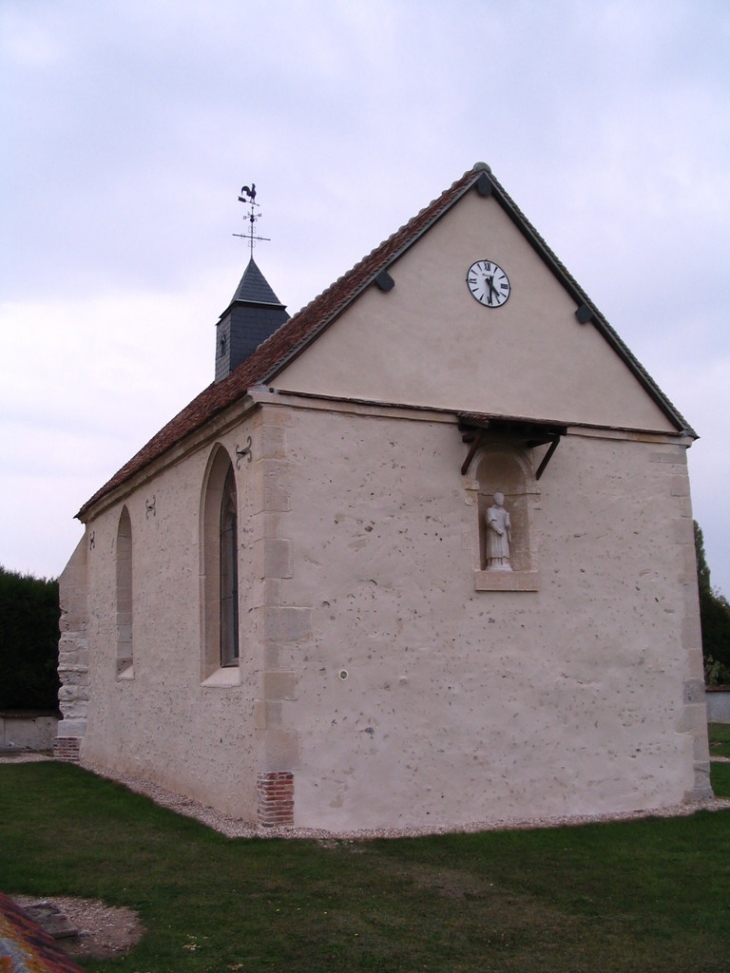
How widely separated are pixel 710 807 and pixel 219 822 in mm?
5651

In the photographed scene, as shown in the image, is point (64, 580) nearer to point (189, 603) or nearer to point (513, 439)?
point (189, 603)

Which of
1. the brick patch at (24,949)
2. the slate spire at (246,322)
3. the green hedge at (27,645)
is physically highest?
the slate spire at (246,322)

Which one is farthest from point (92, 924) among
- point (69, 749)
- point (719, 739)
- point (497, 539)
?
point (719, 739)

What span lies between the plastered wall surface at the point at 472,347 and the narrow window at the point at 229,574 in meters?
2.13

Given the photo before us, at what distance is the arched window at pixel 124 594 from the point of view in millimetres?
15977

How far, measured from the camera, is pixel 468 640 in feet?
36.1

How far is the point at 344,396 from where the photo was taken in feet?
35.5

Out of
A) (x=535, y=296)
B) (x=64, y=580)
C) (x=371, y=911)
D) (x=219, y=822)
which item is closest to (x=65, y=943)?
(x=371, y=911)

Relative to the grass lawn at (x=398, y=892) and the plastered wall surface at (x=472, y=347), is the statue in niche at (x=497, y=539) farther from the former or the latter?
the grass lawn at (x=398, y=892)

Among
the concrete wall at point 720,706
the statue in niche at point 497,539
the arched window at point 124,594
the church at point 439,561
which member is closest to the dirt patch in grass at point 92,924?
the church at point 439,561

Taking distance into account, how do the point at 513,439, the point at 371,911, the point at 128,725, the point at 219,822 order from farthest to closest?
the point at 128,725
the point at 513,439
the point at 219,822
the point at 371,911

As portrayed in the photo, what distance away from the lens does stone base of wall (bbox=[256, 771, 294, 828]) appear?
383 inches

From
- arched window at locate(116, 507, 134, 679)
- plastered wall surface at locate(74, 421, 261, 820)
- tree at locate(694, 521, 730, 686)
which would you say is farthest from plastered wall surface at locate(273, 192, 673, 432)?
tree at locate(694, 521, 730, 686)

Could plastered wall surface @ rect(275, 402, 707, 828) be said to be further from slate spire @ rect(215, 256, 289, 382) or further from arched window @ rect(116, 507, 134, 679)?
slate spire @ rect(215, 256, 289, 382)
